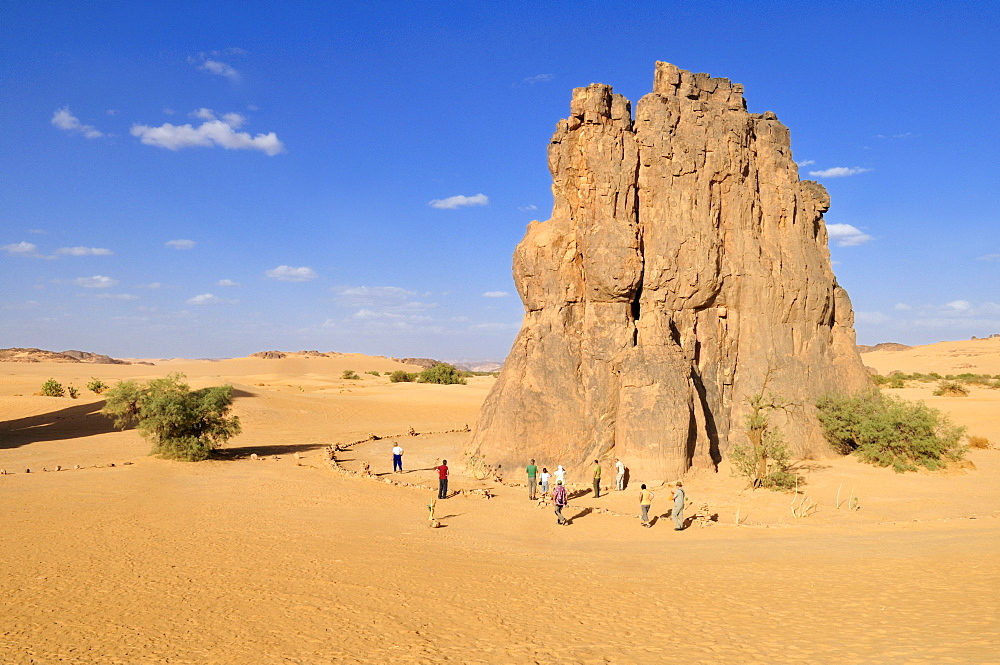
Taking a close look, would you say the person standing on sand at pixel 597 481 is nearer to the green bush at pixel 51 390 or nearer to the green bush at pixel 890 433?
the green bush at pixel 890 433

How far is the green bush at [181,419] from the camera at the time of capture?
25062 millimetres

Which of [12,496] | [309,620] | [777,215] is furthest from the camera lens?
[777,215]

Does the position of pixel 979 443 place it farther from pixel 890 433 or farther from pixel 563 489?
pixel 563 489

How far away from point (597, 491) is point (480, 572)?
8169 mm

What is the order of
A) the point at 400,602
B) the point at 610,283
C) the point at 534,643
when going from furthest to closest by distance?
the point at 610,283, the point at 400,602, the point at 534,643

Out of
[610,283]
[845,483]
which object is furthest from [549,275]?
[845,483]

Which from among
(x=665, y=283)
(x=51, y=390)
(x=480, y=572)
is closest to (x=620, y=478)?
(x=665, y=283)

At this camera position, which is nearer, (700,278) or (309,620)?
(309,620)

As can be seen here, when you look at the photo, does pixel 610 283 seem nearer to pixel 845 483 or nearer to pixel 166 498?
pixel 845 483

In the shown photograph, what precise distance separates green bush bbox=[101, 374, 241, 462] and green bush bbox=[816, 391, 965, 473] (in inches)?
945

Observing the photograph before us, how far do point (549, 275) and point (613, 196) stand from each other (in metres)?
3.65

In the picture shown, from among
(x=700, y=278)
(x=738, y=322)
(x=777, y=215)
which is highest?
(x=777, y=215)

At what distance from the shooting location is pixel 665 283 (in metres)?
22.2

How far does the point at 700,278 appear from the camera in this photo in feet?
73.0
